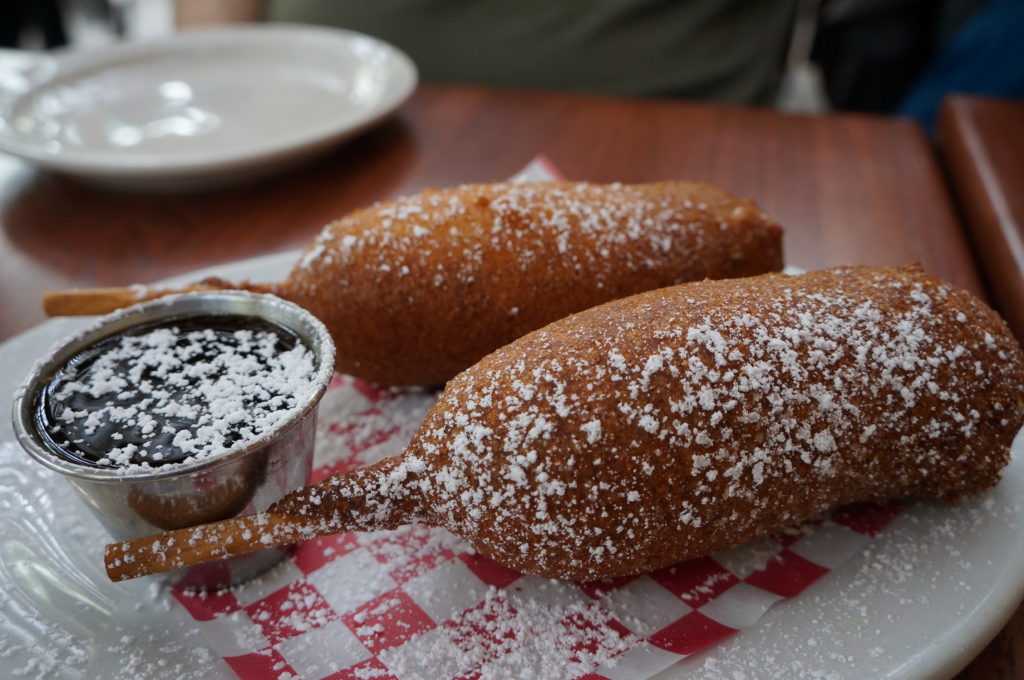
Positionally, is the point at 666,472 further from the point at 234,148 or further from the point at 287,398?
the point at 234,148

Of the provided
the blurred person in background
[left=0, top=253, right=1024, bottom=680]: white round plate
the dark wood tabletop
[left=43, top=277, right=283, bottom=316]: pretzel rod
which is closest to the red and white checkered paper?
[left=0, top=253, right=1024, bottom=680]: white round plate

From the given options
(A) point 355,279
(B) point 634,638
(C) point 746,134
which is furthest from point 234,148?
(B) point 634,638

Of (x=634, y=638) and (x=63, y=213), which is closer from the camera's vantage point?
(x=634, y=638)

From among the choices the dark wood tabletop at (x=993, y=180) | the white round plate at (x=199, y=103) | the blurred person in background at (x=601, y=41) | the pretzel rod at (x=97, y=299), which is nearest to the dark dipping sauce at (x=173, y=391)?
the pretzel rod at (x=97, y=299)

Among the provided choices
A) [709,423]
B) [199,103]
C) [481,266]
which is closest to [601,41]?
[199,103]

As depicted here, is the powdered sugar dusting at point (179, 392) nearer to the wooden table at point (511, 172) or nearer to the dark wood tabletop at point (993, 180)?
the wooden table at point (511, 172)

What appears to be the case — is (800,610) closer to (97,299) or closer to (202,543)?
(202,543)
